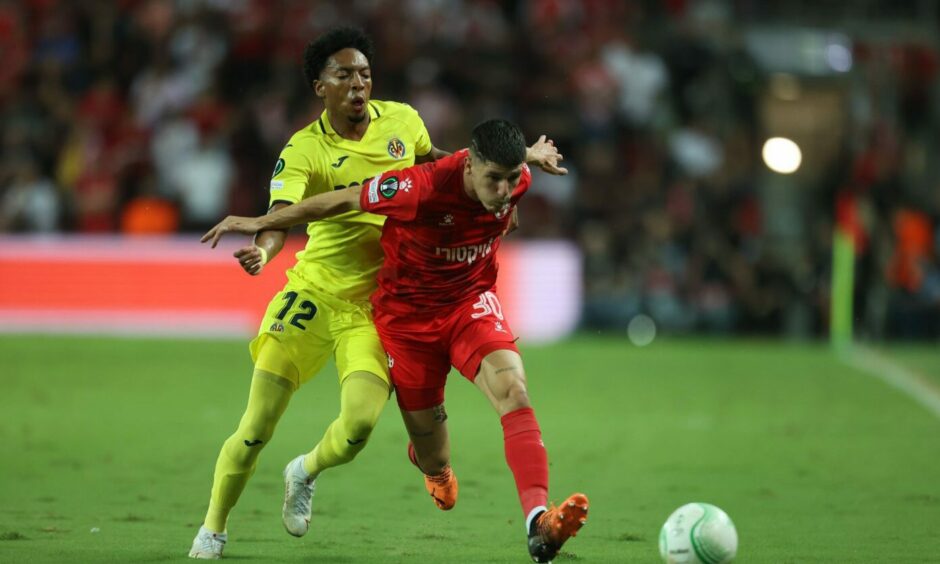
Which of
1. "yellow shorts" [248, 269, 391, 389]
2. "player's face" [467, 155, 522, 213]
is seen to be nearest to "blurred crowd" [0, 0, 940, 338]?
"yellow shorts" [248, 269, 391, 389]

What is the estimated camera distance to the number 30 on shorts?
7.32 m

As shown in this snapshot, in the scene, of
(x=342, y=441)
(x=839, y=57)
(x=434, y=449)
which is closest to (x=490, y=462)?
(x=434, y=449)

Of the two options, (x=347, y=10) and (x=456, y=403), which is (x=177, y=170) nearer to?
(x=347, y=10)

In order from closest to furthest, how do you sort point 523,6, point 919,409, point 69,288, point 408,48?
point 919,409
point 69,288
point 408,48
point 523,6

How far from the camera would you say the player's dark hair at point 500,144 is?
6773 mm

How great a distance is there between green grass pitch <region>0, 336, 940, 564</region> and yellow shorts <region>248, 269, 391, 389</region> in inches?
35.7

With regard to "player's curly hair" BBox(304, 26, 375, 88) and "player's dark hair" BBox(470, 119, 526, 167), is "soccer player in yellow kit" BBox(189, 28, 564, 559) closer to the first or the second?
"player's curly hair" BBox(304, 26, 375, 88)

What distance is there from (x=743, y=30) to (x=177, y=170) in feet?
30.7

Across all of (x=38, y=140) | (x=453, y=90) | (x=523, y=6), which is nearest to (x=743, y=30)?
(x=523, y=6)

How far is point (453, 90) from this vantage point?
848 inches

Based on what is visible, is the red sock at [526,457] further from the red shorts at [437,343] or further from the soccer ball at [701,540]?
the soccer ball at [701,540]

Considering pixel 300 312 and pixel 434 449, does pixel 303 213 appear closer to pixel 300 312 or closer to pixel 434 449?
pixel 300 312

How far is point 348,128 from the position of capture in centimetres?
788

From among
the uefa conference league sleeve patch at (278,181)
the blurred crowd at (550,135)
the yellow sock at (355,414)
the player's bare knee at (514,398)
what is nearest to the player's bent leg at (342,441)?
the yellow sock at (355,414)
